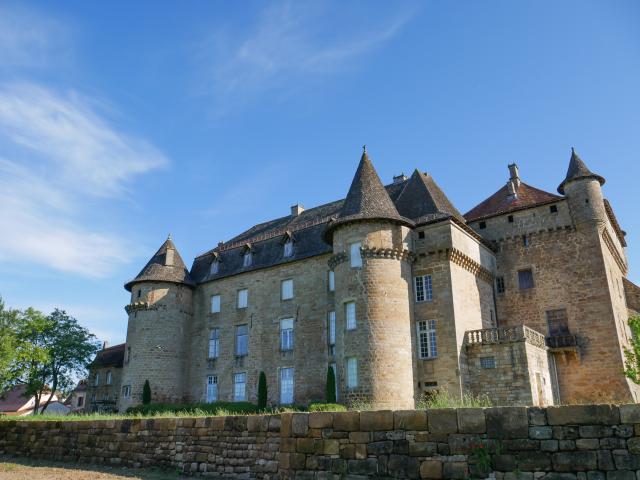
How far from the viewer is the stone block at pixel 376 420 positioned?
983 centimetres

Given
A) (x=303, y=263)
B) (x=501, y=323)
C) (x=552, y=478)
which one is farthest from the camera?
(x=303, y=263)

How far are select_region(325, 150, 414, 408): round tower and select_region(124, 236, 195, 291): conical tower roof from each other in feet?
45.1

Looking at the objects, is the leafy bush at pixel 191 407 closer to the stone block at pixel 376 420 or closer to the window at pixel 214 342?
the window at pixel 214 342

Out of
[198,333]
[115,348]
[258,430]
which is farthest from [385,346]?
[115,348]

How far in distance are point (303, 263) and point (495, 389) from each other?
41.3 ft

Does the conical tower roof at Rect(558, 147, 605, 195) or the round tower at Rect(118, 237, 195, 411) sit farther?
the round tower at Rect(118, 237, 195, 411)

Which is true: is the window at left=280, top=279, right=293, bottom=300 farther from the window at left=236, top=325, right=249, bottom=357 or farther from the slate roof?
the slate roof

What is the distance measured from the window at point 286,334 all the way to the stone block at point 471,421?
68.5ft

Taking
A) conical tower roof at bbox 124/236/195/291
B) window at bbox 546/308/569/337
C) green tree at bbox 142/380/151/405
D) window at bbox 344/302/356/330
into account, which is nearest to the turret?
window at bbox 546/308/569/337

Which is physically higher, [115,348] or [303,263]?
[303,263]

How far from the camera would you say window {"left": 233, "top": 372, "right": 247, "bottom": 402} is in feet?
101

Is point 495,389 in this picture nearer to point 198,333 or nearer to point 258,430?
point 258,430

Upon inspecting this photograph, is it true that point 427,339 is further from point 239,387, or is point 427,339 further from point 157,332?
point 157,332

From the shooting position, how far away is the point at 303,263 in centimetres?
3027
